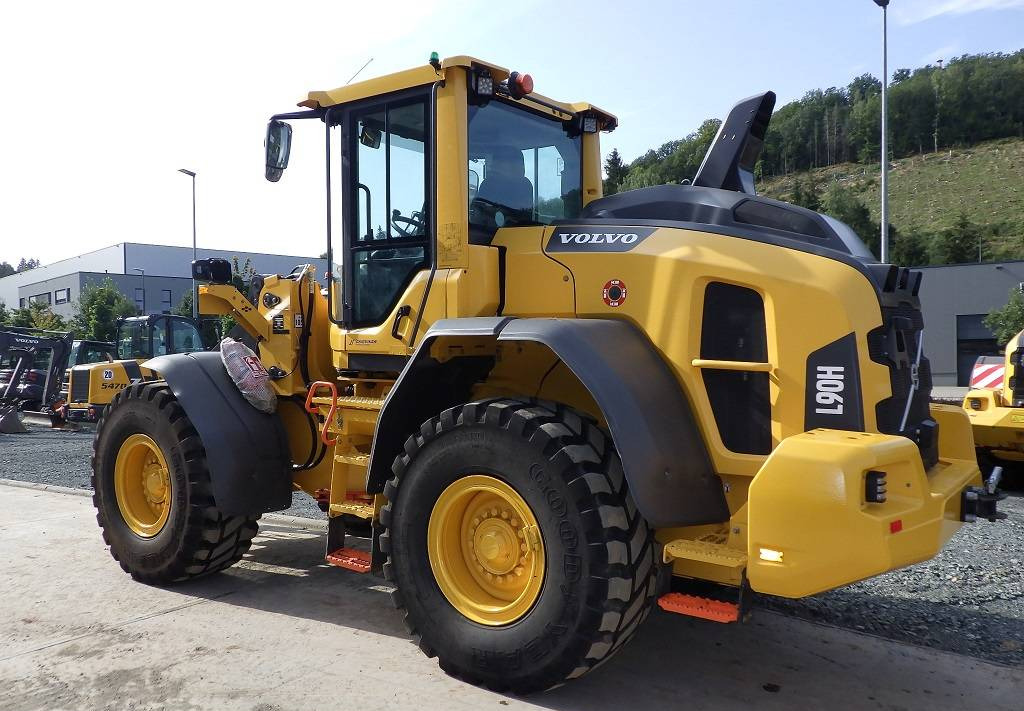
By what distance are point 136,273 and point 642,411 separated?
6240 centimetres

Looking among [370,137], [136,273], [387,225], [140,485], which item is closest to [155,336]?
[140,485]

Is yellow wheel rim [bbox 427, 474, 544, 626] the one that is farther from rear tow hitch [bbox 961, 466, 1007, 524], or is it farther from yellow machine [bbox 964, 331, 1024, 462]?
yellow machine [bbox 964, 331, 1024, 462]

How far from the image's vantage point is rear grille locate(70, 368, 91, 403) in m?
16.3

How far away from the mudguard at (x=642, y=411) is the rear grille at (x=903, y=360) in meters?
0.76

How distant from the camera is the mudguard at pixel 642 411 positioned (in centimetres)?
327

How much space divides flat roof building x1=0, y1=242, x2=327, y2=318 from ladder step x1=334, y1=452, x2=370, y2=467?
5299cm

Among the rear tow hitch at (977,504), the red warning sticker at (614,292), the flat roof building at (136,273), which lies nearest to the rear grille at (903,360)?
the rear tow hitch at (977,504)

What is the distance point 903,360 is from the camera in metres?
3.60

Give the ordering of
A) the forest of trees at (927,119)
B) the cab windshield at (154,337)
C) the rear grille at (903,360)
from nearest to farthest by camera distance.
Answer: the rear grille at (903,360)
the cab windshield at (154,337)
the forest of trees at (927,119)

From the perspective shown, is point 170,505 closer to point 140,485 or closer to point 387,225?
point 140,485

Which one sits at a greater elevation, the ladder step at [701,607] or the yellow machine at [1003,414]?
the yellow machine at [1003,414]

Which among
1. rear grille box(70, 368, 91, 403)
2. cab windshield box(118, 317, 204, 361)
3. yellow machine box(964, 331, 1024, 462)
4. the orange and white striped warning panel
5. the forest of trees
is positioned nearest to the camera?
yellow machine box(964, 331, 1024, 462)

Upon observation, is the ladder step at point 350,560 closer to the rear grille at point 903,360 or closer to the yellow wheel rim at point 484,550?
the yellow wheel rim at point 484,550

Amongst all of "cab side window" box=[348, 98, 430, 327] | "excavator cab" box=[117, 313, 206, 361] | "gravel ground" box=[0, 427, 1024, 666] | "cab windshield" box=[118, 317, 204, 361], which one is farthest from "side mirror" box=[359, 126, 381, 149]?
"cab windshield" box=[118, 317, 204, 361]
